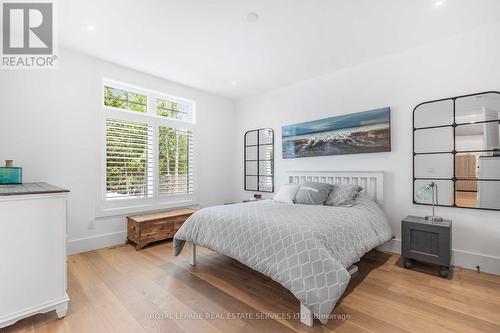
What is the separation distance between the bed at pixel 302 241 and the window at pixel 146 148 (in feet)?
4.77

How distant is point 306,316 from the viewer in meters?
1.75

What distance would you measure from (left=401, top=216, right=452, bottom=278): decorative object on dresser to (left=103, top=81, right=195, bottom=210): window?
3.48 m

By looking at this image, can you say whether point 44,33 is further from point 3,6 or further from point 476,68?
point 476,68

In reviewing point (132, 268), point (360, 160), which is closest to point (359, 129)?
point (360, 160)

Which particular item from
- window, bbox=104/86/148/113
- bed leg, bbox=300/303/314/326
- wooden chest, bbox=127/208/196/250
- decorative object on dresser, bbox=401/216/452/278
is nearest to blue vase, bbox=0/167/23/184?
wooden chest, bbox=127/208/196/250

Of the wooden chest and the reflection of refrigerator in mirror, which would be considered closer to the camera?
the reflection of refrigerator in mirror

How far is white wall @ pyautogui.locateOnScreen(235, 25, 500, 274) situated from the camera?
2596 millimetres

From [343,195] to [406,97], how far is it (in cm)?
154

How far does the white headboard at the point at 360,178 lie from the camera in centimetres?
325

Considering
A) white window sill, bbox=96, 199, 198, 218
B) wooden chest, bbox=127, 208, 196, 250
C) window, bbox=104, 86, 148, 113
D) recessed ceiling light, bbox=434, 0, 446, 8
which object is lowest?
wooden chest, bbox=127, 208, 196, 250

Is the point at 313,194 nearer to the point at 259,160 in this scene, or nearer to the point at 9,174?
the point at 259,160

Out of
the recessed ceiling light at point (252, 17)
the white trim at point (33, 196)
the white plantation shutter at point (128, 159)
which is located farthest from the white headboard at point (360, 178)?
the white trim at point (33, 196)

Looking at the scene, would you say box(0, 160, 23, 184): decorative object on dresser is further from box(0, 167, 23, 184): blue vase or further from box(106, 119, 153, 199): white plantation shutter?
box(106, 119, 153, 199): white plantation shutter

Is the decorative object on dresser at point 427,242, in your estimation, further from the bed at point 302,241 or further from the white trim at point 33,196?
the white trim at point 33,196
